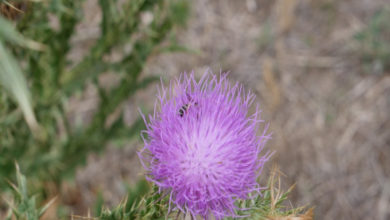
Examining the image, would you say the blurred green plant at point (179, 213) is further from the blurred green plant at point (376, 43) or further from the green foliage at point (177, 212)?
the blurred green plant at point (376, 43)

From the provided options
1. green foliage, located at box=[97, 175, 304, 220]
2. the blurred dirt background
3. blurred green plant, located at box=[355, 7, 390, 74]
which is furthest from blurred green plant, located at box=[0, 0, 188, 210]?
blurred green plant, located at box=[355, 7, 390, 74]

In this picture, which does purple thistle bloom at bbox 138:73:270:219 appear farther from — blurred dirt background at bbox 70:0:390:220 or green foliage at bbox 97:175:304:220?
blurred dirt background at bbox 70:0:390:220

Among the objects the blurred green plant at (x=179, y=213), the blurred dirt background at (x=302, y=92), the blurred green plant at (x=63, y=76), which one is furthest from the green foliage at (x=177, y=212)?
the blurred dirt background at (x=302, y=92)

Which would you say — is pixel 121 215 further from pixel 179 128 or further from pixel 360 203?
pixel 360 203

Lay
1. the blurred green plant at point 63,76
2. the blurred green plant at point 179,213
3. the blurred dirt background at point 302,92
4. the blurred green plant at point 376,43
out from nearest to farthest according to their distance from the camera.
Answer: the blurred green plant at point 179,213, the blurred green plant at point 63,76, the blurred dirt background at point 302,92, the blurred green plant at point 376,43

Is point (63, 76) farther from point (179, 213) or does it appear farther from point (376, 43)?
point (376, 43)
